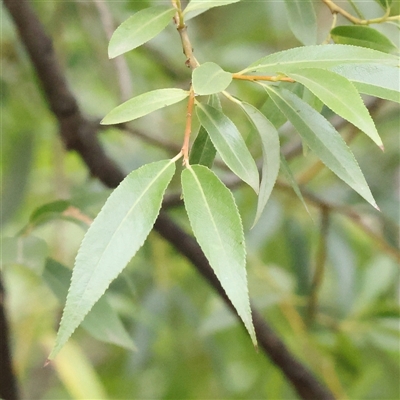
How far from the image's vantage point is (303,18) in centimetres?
34

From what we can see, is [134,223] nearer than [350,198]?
Yes

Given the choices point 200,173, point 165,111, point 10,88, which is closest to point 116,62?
point 10,88

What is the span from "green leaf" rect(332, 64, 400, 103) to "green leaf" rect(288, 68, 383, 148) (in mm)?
17

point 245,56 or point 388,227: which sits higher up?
point 245,56

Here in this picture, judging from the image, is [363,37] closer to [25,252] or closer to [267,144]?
[267,144]

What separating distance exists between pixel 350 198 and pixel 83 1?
438mm

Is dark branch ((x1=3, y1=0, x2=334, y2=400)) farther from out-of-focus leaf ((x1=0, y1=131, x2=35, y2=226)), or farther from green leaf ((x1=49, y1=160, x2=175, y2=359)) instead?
green leaf ((x1=49, y1=160, x2=175, y2=359))

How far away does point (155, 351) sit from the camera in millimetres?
860

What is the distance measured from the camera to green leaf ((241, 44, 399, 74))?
0.24 meters

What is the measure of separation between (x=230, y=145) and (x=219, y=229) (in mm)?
42

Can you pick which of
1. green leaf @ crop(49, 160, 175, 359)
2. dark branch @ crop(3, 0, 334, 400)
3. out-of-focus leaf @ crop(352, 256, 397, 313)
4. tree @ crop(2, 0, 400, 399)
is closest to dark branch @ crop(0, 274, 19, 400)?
tree @ crop(2, 0, 400, 399)

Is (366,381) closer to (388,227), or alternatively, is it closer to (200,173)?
(388,227)

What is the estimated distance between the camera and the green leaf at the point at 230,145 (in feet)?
0.84

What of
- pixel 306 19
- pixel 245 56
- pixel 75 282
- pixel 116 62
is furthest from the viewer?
pixel 245 56
